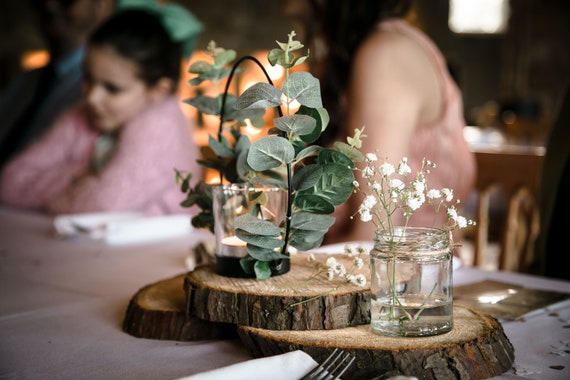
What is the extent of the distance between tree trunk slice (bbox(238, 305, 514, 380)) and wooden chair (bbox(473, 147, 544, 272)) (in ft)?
4.71

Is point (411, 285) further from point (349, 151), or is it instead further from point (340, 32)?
point (340, 32)

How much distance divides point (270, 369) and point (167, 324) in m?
0.27

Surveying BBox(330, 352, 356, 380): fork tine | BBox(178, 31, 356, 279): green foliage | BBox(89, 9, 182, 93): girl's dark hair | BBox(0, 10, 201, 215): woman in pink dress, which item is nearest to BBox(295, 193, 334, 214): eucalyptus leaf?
BBox(178, 31, 356, 279): green foliage

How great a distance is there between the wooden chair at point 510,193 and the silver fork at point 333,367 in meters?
1.52

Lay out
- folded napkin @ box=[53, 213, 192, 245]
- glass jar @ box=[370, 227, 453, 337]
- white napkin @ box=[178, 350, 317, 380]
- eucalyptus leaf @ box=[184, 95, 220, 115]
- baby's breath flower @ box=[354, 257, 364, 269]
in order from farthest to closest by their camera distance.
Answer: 1. folded napkin @ box=[53, 213, 192, 245]
2. eucalyptus leaf @ box=[184, 95, 220, 115]
3. baby's breath flower @ box=[354, 257, 364, 269]
4. glass jar @ box=[370, 227, 453, 337]
5. white napkin @ box=[178, 350, 317, 380]

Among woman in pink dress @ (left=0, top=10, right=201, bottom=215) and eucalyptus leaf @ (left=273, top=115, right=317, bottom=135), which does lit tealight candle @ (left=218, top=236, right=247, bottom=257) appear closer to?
eucalyptus leaf @ (left=273, top=115, right=317, bottom=135)

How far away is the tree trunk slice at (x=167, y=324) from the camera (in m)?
0.89

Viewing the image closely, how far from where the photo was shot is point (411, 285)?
30.7 inches

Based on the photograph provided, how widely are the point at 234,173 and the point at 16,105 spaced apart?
103 inches

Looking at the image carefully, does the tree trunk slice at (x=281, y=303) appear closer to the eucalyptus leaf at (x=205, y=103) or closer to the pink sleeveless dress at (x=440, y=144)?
the eucalyptus leaf at (x=205, y=103)

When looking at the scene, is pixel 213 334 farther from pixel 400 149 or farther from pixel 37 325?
pixel 400 149

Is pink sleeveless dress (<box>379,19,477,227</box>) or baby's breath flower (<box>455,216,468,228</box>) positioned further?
pink sleeveless dress (<box>379,19,477,227</box>)

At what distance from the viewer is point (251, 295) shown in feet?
2.70

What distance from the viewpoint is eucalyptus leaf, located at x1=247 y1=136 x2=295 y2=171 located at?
31.7 inches
